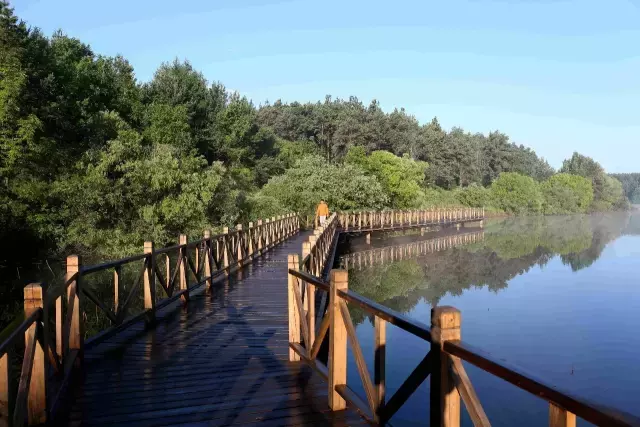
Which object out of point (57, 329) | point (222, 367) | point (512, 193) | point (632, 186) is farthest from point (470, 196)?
point (632, 186)

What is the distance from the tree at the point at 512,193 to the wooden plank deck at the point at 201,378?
65736mm

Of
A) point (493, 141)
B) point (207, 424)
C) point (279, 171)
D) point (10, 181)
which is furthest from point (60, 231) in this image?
point (493, 141)

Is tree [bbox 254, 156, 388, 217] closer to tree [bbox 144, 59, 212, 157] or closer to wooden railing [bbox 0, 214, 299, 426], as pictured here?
tree [bbox 144, 59, 212, 157]

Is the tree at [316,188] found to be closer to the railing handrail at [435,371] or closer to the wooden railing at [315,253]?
the wooden railing at [315,253]

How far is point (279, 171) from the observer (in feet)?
153

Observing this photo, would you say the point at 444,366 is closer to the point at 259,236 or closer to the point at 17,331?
the point at 17,331

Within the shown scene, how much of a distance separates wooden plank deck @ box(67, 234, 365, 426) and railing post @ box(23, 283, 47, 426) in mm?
250

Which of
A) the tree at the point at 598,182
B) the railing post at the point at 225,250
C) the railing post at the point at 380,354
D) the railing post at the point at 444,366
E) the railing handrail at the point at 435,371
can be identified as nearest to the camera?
the railing handrail at the point at 435,371

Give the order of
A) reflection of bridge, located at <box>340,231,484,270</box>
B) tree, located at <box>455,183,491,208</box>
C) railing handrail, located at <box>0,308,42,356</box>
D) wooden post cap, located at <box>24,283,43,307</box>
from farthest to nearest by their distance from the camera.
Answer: tree, located at <box>455,183,491,208</box>, reflection of bridge, located at <box>340,231,484,270</box>, wooden post cap, located at <box>24,283,43,307</box>, railing handrail, located at <box>0,308,42,356</box>

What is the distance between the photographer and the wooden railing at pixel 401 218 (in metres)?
32.7

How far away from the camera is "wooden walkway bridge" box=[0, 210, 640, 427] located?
2.66 metres

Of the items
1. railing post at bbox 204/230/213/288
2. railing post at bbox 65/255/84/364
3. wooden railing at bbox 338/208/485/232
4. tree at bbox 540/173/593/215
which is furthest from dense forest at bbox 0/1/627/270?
tree at bbox 540/173/593/215

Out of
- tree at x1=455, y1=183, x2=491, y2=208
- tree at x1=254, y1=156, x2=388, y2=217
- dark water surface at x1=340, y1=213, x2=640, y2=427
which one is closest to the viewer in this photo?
dark water surface at x1=340, y1=213, x2=640, y2=427

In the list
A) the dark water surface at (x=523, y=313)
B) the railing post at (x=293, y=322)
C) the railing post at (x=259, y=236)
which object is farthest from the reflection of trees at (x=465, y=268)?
the railing post at (x=293, y=322)
